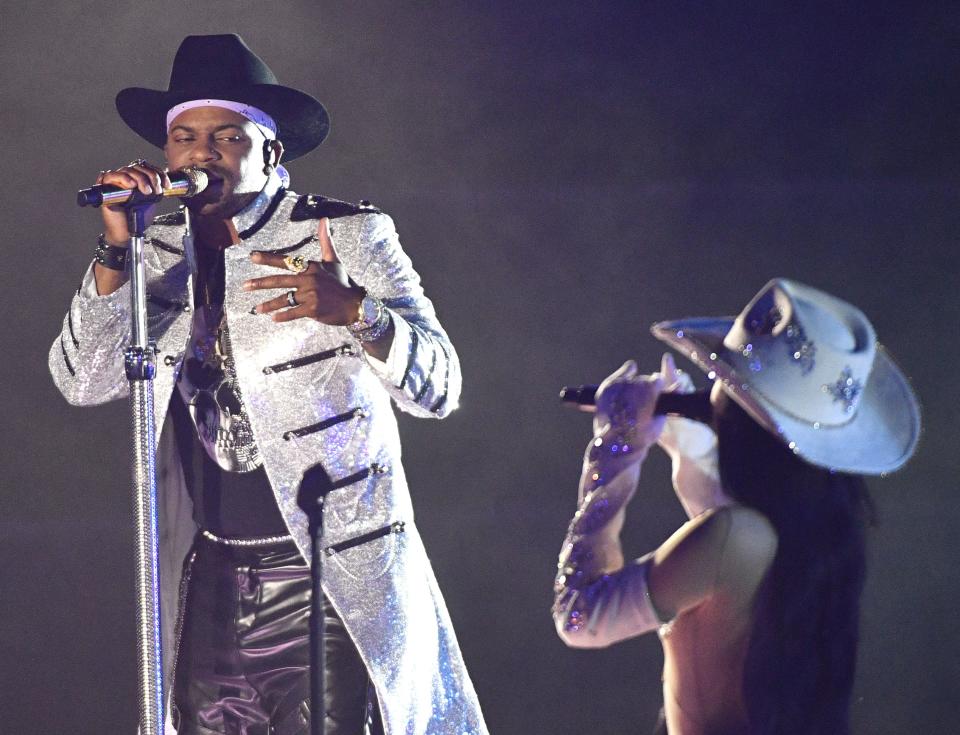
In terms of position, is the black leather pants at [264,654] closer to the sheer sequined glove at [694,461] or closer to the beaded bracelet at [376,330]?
the beaded bracelet at [376,330]

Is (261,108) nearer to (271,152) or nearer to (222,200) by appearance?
(271,152)

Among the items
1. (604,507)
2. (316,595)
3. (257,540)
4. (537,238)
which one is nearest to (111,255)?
(257,540)

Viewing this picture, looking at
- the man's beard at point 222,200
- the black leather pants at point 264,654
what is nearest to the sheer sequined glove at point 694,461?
the black leather pants at point 264,654

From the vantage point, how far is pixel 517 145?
3.70 m

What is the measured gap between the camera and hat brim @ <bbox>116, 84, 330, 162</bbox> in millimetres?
2639

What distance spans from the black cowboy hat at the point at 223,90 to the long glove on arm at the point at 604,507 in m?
1.21

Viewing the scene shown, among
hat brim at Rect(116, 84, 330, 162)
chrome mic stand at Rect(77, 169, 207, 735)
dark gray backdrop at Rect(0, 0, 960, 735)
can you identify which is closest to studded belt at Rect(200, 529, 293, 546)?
chrome mic stand at Rect(77, 169, 207, 735)

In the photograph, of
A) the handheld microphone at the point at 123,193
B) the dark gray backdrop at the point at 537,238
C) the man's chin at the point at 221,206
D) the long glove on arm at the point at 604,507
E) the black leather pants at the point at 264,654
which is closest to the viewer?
the long glove on arm at the point at 604,507

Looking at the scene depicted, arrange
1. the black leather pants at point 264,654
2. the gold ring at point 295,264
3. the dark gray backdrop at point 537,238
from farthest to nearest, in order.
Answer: the dark gray backdrop at point 537,238
the black leather pants at point 264,654
the gold ring at point 295,264

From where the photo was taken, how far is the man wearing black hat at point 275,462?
2.40 meters

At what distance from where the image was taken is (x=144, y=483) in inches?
78.0

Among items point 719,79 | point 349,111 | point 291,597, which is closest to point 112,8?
point 349,111

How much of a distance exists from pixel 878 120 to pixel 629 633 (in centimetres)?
251

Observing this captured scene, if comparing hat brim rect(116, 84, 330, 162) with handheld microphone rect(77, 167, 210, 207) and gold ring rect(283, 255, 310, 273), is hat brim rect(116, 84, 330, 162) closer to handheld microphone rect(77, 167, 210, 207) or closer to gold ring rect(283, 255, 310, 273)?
handheld microphone rect(77, 167, 210, 207)
